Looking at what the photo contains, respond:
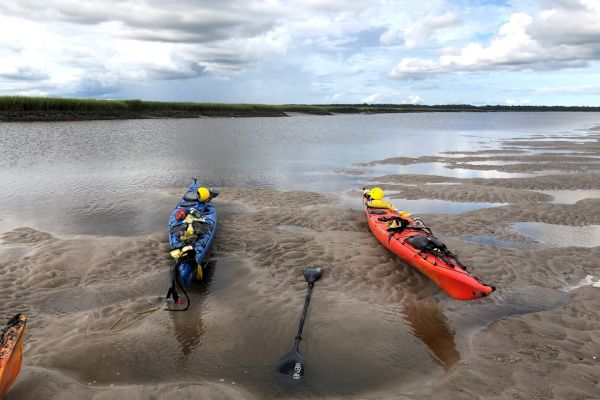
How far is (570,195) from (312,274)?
52.6ft

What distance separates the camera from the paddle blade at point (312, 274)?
444 inches

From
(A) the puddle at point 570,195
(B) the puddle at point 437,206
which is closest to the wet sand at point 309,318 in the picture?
(B) the puddle at point 437,206

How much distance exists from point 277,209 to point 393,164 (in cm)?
1640

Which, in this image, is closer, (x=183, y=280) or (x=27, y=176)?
(x=183, y=280)

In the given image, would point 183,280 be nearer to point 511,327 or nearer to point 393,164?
point 511,327

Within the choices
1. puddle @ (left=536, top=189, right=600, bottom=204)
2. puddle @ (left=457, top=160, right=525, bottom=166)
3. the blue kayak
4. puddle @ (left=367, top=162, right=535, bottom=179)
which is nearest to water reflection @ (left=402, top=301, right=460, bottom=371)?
the blue kayak

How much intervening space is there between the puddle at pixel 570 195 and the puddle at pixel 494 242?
6931 mm

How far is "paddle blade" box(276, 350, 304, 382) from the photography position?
7488mm

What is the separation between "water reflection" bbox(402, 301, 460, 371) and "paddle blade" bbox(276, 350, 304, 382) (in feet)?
8.95

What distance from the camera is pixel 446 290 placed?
10289 millimetres

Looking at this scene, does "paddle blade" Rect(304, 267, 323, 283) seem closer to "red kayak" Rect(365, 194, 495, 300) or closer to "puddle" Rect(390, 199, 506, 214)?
"red kayak" Rect(365, 194, 495, 300)

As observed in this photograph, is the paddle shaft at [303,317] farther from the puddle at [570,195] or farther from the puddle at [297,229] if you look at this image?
the puddle at [570,195]

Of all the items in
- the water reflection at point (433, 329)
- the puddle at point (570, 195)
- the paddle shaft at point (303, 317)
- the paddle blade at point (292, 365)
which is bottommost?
the water reflection at point (433, 329)

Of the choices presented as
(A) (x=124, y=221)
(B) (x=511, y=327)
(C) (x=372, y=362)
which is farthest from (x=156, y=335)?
(A) (x=124, y=221)
